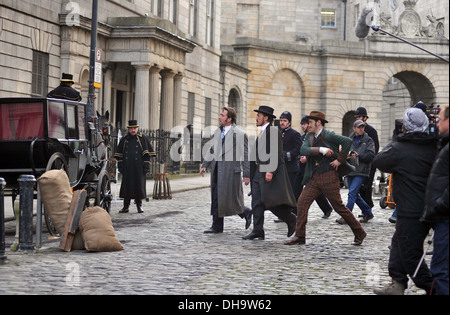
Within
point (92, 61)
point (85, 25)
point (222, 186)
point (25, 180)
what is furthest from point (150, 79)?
point (25, 180)

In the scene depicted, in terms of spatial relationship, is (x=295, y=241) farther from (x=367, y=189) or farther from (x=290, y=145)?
(x=367, y=189)

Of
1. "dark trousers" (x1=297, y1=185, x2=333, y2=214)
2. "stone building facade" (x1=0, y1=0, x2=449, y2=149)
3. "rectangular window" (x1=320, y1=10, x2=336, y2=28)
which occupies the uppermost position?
"rectangular window" (x1=320, y1=10, x2=336, y2=28)

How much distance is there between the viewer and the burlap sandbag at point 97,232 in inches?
413

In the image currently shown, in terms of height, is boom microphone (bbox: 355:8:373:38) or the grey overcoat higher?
boom microphone (bbox: 355:8:373:38)

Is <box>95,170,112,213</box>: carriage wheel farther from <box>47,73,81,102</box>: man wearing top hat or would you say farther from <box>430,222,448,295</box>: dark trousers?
<box>430,222,448,295</box>: dark trousers

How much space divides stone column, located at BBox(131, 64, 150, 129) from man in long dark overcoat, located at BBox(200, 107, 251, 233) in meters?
17.1

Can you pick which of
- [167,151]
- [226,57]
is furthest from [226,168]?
[226,57]

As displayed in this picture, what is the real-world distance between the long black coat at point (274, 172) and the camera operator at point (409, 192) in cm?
443

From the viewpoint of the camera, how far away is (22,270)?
8.84 meters

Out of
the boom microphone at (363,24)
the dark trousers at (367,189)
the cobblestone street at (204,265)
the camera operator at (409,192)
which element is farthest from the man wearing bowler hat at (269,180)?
the boom microphone at (363,24)

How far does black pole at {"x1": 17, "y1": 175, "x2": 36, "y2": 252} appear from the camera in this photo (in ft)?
33.3

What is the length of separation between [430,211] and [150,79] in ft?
83.3

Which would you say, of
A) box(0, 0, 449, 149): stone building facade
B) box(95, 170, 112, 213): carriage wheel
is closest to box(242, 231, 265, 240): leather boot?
box(95, 170, 112, 213): carriage wheel

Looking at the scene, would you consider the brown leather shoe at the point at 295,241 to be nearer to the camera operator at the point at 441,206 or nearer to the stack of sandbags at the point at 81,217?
the stack of sandbags at the point at 81,217
